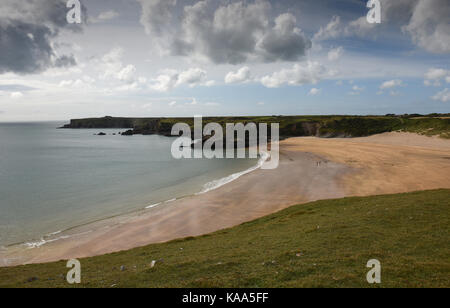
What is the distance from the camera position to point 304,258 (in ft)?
38.3

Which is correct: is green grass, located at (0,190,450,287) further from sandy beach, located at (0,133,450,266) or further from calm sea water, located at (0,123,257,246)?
calm sea water, located at (0,123,257,246)

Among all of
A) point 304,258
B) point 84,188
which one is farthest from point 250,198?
point 84,188

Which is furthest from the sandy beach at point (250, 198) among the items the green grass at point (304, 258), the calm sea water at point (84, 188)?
the green grass at point (304, 258)

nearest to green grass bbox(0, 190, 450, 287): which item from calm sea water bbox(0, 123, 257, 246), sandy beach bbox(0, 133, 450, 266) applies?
sandy beach bbox(0, 133, 450, 266)

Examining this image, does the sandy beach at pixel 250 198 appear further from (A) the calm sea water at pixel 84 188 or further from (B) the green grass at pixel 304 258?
(B) the green grass at pixel 304 258

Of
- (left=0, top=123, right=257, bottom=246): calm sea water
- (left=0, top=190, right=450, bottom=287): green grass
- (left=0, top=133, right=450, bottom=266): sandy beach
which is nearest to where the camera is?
(left=0, top=190, right=450, bottom=287): green grass

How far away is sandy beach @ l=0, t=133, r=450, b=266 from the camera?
21.8 meters

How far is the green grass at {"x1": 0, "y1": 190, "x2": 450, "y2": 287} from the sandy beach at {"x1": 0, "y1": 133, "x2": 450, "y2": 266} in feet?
17.0

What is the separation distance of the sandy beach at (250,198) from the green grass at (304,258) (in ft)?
17.0

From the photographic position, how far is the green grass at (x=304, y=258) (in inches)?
380

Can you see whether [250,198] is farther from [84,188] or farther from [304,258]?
[84,188]

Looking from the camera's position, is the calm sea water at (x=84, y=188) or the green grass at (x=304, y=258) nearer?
the green grass at (x=304, y=258)

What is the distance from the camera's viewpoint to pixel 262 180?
42.9 meters

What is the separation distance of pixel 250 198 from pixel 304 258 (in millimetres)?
21855
